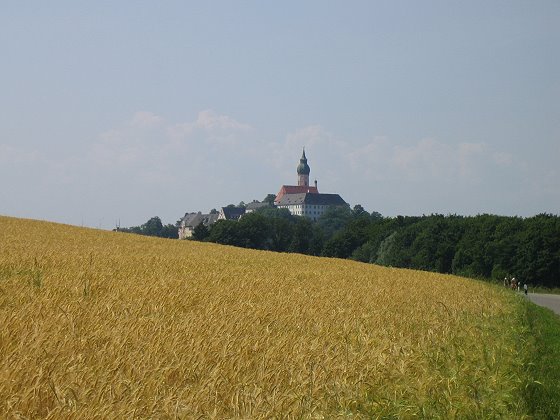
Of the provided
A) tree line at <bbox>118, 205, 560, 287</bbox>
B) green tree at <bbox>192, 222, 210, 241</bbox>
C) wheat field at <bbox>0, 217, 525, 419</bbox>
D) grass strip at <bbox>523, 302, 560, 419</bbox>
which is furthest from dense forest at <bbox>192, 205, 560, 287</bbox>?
wheat field at <bbox>0, 217, 525, 419</bbox>

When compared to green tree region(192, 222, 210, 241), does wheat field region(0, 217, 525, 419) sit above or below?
below

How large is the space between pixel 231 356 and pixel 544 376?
618 centimetres

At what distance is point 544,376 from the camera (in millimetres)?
11297

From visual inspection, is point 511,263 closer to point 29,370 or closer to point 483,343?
point 483,343

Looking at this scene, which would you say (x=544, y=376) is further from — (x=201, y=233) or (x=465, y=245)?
(x=201, y=233)

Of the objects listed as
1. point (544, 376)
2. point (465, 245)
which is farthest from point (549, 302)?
point (465, 245)

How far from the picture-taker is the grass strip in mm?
9062

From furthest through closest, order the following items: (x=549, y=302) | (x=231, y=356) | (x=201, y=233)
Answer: (x=201, y=233) → (x=549, y=302) → (x=231, y=356)

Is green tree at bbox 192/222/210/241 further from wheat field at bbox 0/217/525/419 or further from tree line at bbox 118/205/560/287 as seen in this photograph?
wheat field at bbox 0/217/525/419

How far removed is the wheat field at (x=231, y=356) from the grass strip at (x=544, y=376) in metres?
0.29

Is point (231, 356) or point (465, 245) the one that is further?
point (465, 245)

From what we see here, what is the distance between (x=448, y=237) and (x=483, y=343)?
69.4m

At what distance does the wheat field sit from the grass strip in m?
0.29

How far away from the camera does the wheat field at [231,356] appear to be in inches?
208
